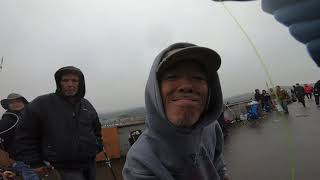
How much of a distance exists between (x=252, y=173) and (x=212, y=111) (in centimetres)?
499

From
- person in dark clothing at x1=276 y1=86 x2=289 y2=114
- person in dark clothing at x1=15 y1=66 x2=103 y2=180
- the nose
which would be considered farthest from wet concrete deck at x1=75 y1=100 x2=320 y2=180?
the nose

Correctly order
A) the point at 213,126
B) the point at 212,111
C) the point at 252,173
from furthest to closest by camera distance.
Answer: the point at 252,173, the point at 213,126, the point at 212,111

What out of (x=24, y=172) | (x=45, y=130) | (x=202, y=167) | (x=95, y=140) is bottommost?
(x=24, y=172)

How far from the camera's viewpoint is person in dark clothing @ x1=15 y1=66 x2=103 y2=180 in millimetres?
3535

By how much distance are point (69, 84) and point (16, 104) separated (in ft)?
4.49

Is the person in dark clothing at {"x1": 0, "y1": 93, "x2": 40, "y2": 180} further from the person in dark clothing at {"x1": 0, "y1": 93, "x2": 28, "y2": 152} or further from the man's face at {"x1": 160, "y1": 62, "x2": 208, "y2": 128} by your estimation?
the man's face at {"x1": 160, "y1": 62, "x2": 208, "y2": 128}

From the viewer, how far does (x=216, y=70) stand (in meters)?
1.81

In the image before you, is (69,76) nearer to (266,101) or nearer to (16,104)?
(16,104)

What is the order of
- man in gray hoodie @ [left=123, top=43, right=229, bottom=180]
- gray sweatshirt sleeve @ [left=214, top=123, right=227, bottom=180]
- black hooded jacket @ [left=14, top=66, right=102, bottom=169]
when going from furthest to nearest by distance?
black hooded jacket @ [left=14, top=66, right=102, bottom=169] < gray sweatshirt sleeve @ [left=214, top=123, right=227, bottom=180] < man in gray hoodie @ [left=123, top=43, right=229, bottom=180]

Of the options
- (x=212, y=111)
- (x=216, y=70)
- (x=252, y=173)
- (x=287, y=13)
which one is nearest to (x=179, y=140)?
(x=212, y=111)

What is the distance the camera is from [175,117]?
158 centimetres

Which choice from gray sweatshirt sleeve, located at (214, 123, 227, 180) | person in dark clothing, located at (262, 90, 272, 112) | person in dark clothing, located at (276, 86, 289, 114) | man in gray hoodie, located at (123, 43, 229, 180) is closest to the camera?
man in gray hoodie, located at (123, 43, 229, 180)

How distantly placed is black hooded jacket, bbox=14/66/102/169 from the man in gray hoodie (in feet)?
6.90

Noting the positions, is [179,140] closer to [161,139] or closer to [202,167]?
[161,139]
